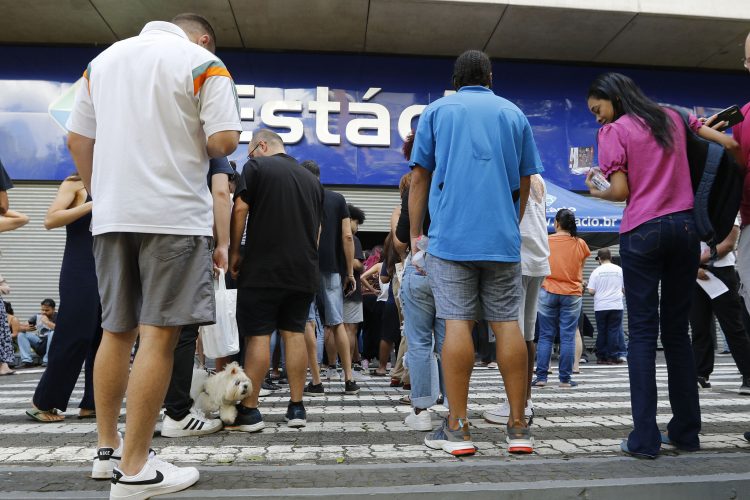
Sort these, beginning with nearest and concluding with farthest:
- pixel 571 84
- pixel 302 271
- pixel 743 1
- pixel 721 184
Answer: pixel 721 184 < pixel 302 271 < pixel 743 1 < pixel 571 84

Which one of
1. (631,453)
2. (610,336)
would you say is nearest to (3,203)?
(631,453)

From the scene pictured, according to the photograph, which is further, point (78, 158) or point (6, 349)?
point (6, 349)

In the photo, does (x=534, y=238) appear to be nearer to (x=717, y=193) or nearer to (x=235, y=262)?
(x=717, y=193)

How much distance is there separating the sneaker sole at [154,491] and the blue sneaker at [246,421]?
1.54 m

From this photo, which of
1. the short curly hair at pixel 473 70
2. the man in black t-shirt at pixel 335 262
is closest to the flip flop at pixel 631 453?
the short curly hair at pixel 473 70

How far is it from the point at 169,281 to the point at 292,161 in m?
2.39

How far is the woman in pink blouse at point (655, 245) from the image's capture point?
3.32m

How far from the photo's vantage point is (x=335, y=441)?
3842 mm

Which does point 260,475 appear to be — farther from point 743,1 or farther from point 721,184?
point 743,1

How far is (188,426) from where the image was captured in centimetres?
410

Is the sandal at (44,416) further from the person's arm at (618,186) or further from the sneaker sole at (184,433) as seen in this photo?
the person's arm at (618,186)

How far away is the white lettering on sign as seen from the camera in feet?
46.3

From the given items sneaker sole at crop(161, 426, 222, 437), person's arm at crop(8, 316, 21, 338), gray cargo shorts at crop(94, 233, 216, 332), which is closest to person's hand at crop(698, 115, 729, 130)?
gray cargo shorts at crop(94, 233, 216, 332)

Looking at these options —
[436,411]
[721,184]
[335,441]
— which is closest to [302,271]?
[335,441]
